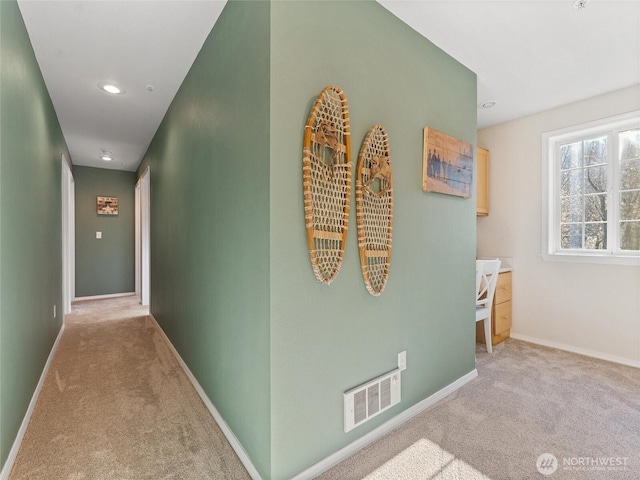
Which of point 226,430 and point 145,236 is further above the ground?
point 145,236

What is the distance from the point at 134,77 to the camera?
8.26ft

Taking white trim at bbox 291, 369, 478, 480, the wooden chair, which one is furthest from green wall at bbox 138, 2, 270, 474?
the wooden chair

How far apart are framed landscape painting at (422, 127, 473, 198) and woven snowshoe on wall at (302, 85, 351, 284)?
0.76 m

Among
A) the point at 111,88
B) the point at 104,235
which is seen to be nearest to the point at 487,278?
the point at 111,88

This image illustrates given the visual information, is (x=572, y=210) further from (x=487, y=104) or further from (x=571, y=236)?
(x=487, y=104)

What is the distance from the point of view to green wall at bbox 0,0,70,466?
157cm

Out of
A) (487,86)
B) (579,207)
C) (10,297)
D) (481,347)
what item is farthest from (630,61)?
(10,297)

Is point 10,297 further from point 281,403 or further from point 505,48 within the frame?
point 505,48

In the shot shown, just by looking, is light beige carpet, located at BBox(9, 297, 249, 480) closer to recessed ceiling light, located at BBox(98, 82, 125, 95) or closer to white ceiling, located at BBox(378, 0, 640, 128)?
recessed ceiling light, located at BBox(98, 82, 125, 95)

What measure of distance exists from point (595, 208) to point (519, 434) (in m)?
2.34

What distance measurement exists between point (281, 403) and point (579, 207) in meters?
3.34

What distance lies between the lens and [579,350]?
119 inches

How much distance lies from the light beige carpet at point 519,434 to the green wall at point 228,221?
64 centimetres

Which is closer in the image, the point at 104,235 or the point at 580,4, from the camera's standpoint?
the point at 580,4
